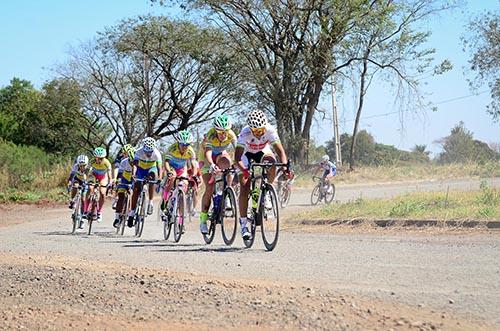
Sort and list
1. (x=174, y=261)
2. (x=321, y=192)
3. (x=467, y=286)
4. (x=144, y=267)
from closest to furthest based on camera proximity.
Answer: (x=467, y=286), (x=144, y=267), (x=174, y=261), (x=321, y=192)

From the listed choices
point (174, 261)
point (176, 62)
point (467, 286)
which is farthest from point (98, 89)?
point (467, 286)

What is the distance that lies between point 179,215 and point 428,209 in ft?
19.2

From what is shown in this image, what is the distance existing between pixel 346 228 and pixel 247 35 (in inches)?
1273

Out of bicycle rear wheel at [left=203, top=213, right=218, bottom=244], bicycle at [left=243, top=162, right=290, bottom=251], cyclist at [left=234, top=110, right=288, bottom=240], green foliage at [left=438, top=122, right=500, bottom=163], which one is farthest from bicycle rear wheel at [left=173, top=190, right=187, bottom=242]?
green foliage at [left=438, top=122, right=500, bottom=163]

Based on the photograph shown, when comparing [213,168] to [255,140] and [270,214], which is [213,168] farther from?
[270,214]

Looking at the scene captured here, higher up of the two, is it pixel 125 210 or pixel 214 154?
pixel 214 154

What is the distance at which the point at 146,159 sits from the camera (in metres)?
17.0

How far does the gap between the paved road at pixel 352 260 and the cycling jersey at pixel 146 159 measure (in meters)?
1.51

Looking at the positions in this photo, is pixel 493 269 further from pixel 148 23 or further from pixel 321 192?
pixel 148 23

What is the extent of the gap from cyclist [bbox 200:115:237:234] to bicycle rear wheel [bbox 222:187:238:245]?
230 millimetres

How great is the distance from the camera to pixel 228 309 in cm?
718

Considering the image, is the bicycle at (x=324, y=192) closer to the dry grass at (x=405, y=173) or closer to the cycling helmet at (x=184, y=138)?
the dry grass at (x=405, y=173)

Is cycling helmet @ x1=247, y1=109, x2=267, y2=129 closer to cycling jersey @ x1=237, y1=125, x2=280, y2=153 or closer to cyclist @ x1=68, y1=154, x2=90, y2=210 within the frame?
cycling jersey @ x1=237, y1=125, x2=280, y2=153

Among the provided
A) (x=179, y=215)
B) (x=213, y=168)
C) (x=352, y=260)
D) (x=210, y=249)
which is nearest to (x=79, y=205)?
(x=179, y=215)
